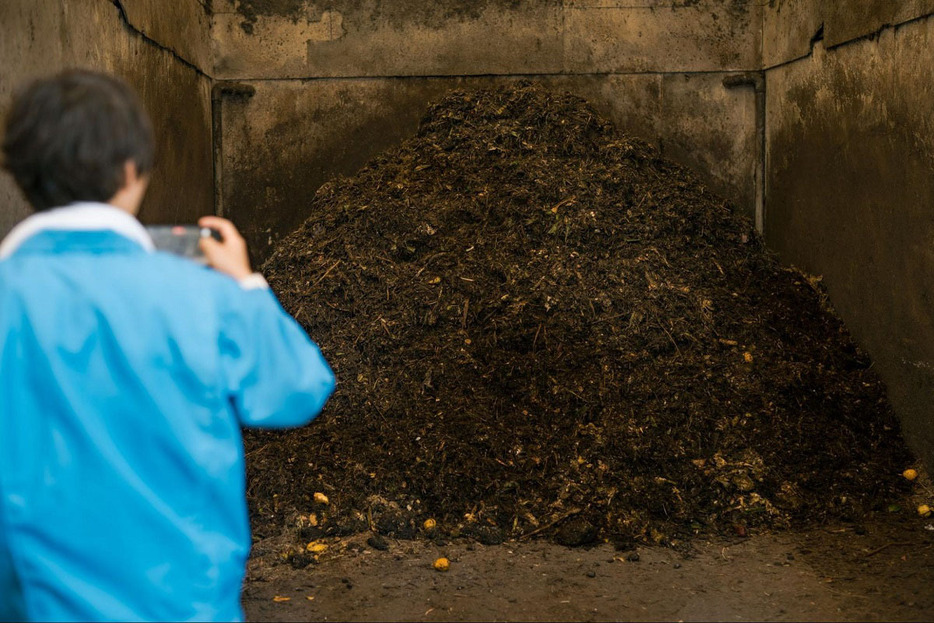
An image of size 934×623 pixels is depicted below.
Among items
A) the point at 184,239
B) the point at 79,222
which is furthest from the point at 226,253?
the point at 79,222

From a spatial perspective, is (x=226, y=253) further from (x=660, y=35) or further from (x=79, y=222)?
(x=660, y=35)

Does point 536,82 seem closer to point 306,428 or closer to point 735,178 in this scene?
point 735,178

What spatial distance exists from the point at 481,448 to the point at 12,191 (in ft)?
6.99

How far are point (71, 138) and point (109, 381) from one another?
35 centimetres

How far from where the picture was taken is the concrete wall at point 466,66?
6098 mm

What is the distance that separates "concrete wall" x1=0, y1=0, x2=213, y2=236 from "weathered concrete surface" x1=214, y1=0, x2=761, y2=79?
27.5 inches

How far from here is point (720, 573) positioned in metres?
3.18

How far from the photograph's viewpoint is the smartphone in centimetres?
141

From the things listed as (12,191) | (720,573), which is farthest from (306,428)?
(720,573)

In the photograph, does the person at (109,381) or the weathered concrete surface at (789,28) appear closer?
the person at (109,381)

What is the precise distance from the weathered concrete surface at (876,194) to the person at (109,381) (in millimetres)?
3667

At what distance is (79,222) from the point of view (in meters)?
1.19

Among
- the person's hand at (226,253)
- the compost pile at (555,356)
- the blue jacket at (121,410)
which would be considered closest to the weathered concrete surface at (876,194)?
the compost pile at (555,356)

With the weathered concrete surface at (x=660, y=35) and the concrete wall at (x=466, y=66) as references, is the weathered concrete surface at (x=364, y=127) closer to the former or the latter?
the concrete wall at (x=466, y=66)
